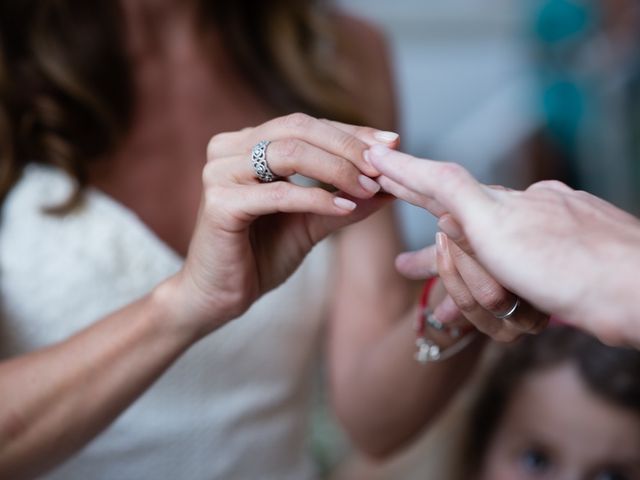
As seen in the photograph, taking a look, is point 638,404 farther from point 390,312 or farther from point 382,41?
point 382,41

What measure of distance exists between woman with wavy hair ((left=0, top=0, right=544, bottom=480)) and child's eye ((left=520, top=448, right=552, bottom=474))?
0.14 meters

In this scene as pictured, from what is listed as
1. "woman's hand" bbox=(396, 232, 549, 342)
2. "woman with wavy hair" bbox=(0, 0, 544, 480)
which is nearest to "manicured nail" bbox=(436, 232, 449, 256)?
"woman's hand" bbox=(396, 232, 549, 342)

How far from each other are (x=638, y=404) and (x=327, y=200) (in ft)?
1.94

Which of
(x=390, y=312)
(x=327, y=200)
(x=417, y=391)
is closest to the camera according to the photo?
(x=327, y=200)

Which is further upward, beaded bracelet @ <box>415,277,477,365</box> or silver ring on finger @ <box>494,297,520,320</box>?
silver ring on finger @ <box>494,297,520,320</box>

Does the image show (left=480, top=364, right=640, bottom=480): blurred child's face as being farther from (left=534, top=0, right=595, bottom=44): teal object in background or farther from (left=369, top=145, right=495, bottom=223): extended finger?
(left=534, top=0, right=595, bottom=44): teal object in background

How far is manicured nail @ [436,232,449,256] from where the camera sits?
56 cm

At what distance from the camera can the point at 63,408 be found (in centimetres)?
65

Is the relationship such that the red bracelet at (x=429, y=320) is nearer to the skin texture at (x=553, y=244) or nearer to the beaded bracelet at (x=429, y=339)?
the beaded bracelet at (x=429, y=339)

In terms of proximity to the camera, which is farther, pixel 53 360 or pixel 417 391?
pixel 417 391

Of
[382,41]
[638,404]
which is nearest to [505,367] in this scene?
[638,404]

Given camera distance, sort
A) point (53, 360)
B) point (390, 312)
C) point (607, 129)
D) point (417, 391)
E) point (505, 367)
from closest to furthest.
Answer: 1. point (53, 360)
2. point (417, 391)
3. point (390, 312)
4. point (505, 367)
5. point (607, 129)

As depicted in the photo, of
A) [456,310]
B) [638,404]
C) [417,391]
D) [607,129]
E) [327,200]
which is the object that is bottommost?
[607,129]

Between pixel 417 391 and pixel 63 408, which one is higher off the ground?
pixel 63 408
